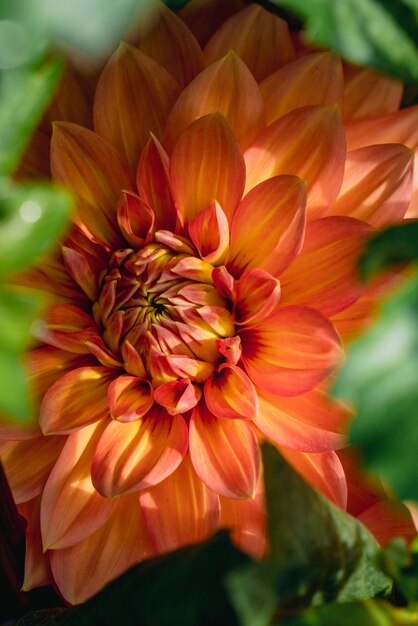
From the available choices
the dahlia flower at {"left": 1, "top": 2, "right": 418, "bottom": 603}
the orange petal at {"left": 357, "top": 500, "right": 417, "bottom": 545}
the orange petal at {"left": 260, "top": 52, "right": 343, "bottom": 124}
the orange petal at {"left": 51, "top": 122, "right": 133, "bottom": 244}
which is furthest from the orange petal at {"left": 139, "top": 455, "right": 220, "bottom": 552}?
the orange petal at {"left": 260, "top": 52, "right": 343, "bottom": 124}

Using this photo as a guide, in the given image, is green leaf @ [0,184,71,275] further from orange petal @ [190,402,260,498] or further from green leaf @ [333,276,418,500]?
orange petal @ [190,402,260,498]

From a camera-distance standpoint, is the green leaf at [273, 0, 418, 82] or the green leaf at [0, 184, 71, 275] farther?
the green leaf at [273, 0, 418, 82]

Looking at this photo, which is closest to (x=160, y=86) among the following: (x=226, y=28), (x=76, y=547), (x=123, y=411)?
(x=226, y=28)

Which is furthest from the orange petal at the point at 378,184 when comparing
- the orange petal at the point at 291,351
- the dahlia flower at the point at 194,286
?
the orange petal at the point at 291,351

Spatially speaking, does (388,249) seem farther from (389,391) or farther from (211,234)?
(211,234)

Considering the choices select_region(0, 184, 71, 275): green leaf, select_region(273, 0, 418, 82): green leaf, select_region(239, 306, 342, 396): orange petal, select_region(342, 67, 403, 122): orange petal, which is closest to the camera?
select_region(0, 184, 71, 275): green leaf

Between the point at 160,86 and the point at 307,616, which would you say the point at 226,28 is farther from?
the point at 307,616
